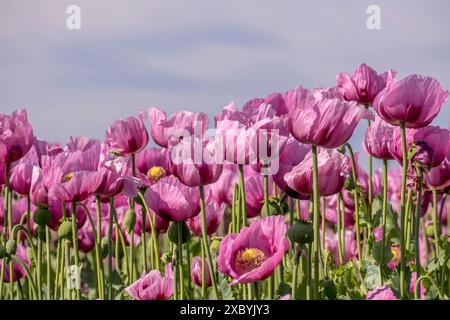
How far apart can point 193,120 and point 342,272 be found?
1.83 ft

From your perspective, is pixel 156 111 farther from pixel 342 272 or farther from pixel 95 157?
pixel 342 272

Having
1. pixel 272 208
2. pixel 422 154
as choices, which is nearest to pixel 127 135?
pixel 272 208

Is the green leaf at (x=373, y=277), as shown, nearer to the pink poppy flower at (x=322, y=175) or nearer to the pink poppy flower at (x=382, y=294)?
the pink poppy flower at (x=322, y=175)

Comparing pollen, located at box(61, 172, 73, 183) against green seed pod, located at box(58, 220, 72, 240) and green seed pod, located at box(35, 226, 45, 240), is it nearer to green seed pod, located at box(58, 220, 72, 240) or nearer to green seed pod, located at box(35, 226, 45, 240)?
green seed pod, located at box(58, 220, 72, 240)

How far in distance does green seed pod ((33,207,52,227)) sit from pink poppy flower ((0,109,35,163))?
15 cm

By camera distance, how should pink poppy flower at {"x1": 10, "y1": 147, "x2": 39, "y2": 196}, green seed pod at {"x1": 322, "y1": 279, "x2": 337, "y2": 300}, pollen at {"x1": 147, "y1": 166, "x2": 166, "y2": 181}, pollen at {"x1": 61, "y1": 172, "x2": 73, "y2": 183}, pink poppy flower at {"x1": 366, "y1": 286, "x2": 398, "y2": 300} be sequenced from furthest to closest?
pollen at {"x1": 147, "y1": 166, "x2": 166, "y2": 181} < pink poppy flower at {"x1": 10, "y1": 147, "x2": 39, "y2": 196} < pollen at {"x1": 61, "y1": 172, "x2": 73, "y2": 183} < green seed pod at {"x1": 322, "y1": 279, "x2": 337, "y2": 300} < pink poppy flower at {"x1": 366, "y1": 286, "x2": 398, "y2": 300}

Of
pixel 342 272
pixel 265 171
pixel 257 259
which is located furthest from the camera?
pixel 342 272

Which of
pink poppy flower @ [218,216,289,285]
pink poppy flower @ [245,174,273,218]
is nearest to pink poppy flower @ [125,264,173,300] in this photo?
pink poppy flower @ [218,216,289,285]

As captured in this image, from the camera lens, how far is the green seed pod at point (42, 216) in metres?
2.03

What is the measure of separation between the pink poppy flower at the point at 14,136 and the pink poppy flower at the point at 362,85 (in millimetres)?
817

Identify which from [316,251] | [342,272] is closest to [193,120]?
[316,251]

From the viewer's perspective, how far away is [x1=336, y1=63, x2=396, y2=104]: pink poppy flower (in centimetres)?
205

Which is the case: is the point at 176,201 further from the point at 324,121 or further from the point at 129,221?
the point at 129,221
